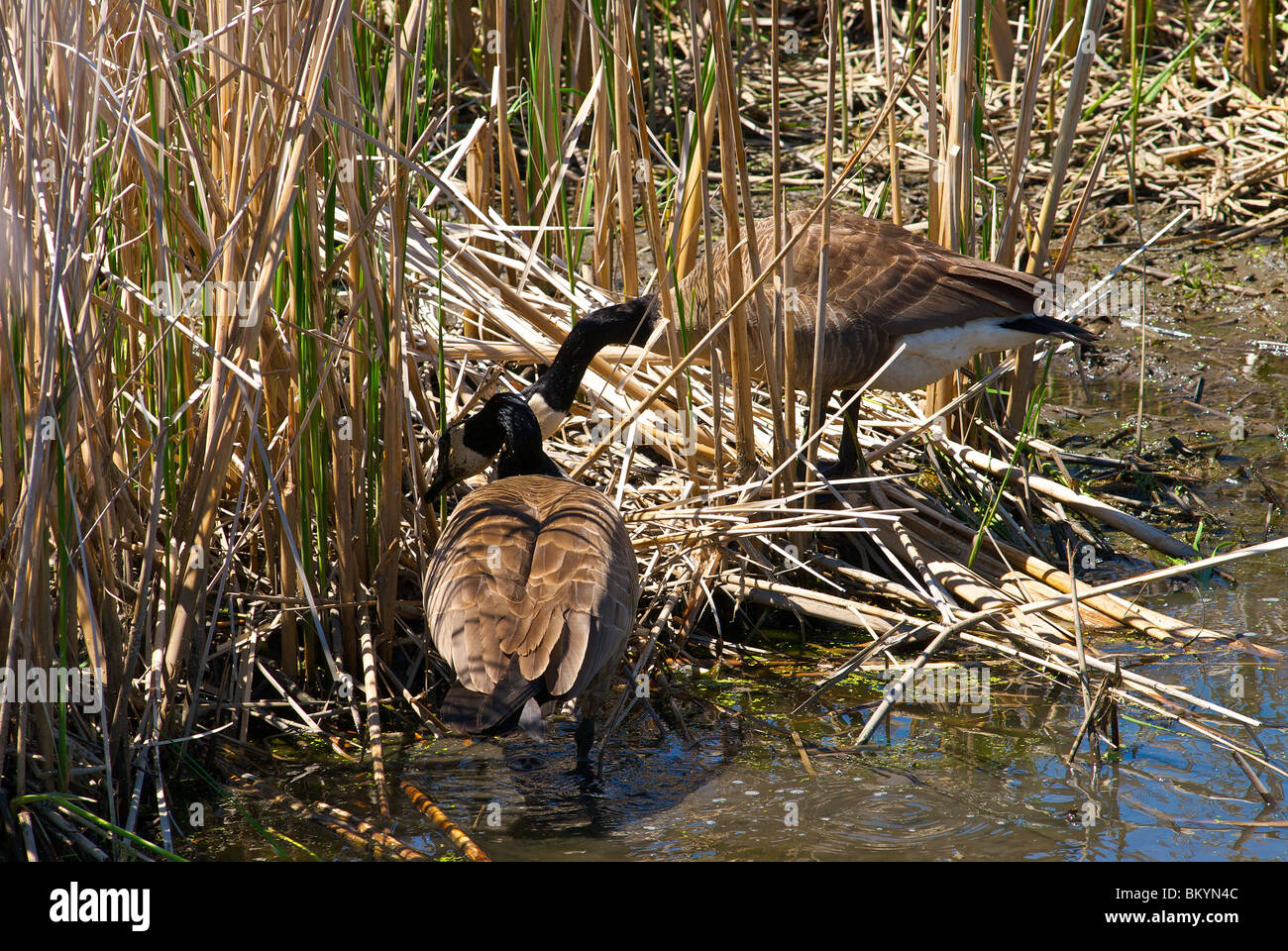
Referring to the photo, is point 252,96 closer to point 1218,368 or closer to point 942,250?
point 942,250

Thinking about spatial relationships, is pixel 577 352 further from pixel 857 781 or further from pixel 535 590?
pixel 857 781

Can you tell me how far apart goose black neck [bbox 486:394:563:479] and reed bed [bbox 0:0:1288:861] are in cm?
19

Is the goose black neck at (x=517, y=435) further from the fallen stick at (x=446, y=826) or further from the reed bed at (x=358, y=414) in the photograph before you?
the fallen stick at (x=446, y=826)

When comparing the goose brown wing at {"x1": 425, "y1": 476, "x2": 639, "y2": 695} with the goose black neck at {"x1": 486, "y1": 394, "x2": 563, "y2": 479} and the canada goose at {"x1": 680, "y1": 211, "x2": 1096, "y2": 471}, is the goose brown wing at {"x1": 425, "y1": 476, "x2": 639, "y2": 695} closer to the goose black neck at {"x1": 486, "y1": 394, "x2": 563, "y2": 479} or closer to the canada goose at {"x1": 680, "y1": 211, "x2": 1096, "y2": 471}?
the goose black neck at {"x1": 486, "y1": 394, "x2": 563, "y2": 479}

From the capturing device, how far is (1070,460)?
16.9 feet

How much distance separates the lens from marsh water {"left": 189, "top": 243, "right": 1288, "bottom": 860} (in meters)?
3.07

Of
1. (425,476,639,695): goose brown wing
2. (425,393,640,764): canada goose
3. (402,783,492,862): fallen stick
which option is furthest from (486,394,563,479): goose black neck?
(402,783,492,862): fallen stick

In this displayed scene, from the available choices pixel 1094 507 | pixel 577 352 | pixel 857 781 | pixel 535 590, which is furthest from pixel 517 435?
pixel 1094 507

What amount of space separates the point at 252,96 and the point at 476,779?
185 cm

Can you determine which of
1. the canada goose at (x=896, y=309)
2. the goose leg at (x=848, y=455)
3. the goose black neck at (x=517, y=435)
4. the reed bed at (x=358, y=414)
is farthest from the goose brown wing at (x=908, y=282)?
the goose black neck at (x=517, y=435)

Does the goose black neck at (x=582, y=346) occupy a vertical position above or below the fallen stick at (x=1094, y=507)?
above

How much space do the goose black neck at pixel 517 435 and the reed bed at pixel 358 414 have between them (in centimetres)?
19

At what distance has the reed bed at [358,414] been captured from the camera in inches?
105
